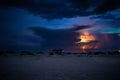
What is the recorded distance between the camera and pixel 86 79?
33.8 m

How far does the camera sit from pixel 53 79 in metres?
34.6

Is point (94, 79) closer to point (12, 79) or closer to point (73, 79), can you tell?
point (73, 79)

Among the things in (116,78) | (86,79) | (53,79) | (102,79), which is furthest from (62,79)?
(116,78)

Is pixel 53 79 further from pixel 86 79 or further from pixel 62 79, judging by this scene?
pixel 86 79

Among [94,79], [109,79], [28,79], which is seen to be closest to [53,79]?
[28,79]

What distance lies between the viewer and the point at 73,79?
34.3 metres

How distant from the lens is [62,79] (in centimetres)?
3409

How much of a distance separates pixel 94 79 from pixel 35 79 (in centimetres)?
959

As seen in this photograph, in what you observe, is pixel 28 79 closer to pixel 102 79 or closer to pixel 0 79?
pixel 0 79

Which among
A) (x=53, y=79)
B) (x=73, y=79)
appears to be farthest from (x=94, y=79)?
(x=53, y=79)

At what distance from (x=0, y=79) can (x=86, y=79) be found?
13.4 m

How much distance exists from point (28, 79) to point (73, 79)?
7325 millimetres

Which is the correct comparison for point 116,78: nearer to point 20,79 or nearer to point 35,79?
point 35,79

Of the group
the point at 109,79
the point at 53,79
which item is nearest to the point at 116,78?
the point at 109,79
